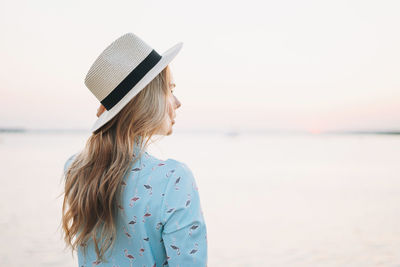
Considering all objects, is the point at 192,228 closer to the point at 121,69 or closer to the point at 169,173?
the point at 169,173

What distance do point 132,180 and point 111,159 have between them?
13cm

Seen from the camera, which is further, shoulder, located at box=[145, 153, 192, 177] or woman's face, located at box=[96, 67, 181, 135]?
woman's face, located at box=[96, 67, 181, 135]

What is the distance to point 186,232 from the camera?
1.08 meters

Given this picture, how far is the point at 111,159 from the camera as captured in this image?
3.97ft

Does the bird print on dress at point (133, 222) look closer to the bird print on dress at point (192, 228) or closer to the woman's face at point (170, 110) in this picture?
the bird print on dress at point (192, 228)

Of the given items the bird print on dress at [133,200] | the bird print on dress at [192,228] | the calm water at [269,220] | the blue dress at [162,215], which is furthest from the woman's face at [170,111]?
the calm water at [269,220]

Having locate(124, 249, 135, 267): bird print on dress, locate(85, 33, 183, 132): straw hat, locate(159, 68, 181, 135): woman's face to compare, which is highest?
locate(85, 33, 183, 132): straw hat

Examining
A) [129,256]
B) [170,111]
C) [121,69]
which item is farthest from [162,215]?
[121,69]

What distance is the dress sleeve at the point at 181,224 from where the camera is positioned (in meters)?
1.08

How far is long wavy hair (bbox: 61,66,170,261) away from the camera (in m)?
1.17

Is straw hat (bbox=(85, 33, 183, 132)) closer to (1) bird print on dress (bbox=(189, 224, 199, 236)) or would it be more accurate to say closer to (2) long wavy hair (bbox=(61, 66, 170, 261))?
(2) long wavy hair (bbox=(61, 66, 170, 261))

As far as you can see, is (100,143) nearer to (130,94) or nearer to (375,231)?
(130,94)

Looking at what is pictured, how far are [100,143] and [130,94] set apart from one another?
0.21 metres

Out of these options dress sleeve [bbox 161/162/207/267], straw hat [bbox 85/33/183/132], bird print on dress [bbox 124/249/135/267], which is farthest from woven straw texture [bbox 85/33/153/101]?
bird print on dress [bbox 124/249/135/267]
